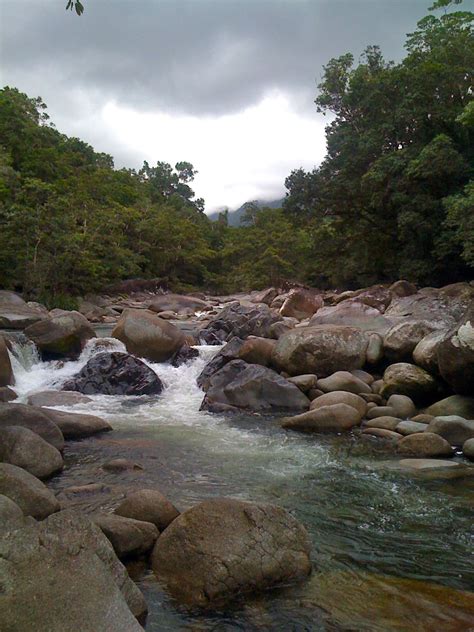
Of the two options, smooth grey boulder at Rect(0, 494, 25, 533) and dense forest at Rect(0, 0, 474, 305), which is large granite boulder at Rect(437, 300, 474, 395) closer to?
dense forest at Rect(0, 0, 474, 305)

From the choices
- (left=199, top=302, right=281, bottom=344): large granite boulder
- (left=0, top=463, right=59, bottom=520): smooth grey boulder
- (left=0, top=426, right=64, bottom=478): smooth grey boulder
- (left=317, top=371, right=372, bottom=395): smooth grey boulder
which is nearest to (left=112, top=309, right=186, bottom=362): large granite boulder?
(left=199, top=302, right=281, bottom=344): large granite boulder

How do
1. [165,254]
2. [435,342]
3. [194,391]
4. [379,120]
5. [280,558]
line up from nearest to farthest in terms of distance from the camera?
[280,558] < [435,342] < [194,391] < [379,120] < [165,254]

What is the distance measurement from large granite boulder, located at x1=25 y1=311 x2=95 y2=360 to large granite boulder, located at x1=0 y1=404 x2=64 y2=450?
21.5ft

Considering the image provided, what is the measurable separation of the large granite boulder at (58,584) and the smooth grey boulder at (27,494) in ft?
5.66

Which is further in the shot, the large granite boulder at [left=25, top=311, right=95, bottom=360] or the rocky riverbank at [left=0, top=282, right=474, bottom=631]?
the large granite boulder at [left=25, top=311, right=95, bottom=360]

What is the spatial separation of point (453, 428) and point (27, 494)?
647 centimetres

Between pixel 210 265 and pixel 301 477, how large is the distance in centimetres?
4867

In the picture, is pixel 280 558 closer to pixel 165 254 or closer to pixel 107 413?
pixel 107 413

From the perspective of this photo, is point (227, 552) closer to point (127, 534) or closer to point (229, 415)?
point (127, 534)

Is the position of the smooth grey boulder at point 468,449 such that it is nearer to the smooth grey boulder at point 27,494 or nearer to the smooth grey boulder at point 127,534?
the smooth grey boulder at point 127,534

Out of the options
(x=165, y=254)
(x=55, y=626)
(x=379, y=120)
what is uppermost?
(x=379, y=120)

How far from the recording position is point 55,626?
9.16ft

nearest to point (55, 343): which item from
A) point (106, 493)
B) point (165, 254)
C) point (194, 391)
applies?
point (194, 391)

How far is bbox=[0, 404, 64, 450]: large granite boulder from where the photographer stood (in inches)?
297
